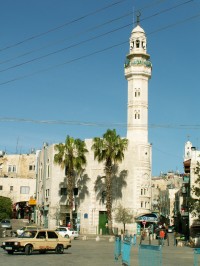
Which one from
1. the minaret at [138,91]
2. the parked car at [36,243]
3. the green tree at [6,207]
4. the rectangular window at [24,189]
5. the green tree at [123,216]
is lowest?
the parked car at [36,243]

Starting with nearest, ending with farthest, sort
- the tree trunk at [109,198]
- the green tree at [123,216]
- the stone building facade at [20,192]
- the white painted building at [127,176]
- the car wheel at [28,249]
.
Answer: the car wheel at [28,249] < the tree trunk at [109,198] < the green tree at [123,216] < the white painted building at [127,176] < the stone building facade at [20,192]

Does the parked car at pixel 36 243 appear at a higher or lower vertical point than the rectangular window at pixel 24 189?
lower

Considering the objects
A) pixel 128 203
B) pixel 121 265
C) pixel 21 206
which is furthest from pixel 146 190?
pixel 121 265

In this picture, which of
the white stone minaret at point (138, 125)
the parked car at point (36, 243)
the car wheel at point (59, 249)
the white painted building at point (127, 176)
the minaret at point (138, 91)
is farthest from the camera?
the minaret at point (138, 91)

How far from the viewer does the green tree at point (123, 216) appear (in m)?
64.8

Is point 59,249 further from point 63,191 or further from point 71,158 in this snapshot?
point 63,191

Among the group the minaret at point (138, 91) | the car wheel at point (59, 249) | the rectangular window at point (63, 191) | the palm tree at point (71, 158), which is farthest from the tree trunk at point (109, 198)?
the car wheel at point (59, 249)

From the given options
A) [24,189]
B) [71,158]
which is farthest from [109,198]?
[24,189]

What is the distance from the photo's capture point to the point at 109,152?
207 feet

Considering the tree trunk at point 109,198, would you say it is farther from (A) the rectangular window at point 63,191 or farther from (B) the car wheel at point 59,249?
(B) the car wheel at point 59,249

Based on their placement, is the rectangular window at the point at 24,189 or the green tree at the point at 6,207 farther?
the rectangular window at the point at 24,189

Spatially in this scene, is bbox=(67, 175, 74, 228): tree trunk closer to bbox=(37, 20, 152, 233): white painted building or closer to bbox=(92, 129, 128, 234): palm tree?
bbox=(37, 20, 152, 233): white painted building

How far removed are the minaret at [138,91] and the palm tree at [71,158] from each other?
28.1ft

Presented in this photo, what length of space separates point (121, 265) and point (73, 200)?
1863 inches
